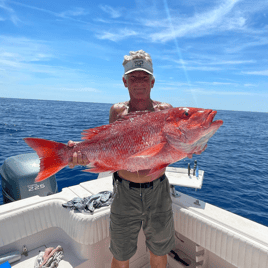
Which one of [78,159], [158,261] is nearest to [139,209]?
[158,261]

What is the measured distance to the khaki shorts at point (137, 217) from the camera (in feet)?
9.23

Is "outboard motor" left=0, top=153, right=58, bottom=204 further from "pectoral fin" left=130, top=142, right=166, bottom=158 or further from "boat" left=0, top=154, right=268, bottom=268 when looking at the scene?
"pectoral fin" left=130, top=142, right=166, bottom=158

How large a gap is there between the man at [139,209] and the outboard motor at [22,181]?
2.87 metres

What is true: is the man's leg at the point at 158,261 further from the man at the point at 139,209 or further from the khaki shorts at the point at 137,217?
the khaki shorts at the point at 137,217

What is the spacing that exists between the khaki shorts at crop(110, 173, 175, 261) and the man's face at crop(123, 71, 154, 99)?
4.46 feet

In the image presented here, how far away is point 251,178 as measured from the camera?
43.3ft

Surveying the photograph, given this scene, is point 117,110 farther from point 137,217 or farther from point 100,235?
point 100,235

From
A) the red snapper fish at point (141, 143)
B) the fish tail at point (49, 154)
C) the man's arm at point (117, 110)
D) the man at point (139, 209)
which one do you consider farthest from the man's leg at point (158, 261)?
the man's arm at point (117, 110)

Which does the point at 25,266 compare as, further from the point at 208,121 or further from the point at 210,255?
the point at 208,121

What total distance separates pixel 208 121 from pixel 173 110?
44cm

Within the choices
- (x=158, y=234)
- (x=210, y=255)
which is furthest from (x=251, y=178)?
(x=158, y=234)

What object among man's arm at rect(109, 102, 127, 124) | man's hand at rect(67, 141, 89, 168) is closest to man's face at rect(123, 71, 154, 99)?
man's arm at rect(109, 102, 127, 124)

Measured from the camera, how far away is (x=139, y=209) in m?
2.83

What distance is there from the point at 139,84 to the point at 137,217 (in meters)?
2.04
